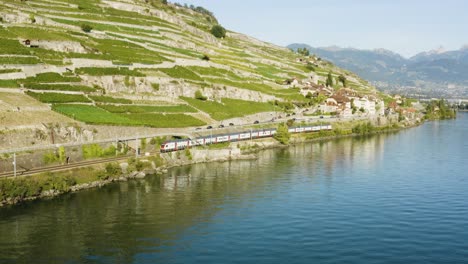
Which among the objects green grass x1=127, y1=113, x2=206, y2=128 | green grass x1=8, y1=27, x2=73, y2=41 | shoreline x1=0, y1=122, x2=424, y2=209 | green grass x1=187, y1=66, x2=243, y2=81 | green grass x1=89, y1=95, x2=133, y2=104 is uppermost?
green grass x1=8, y1=27, x2=73, y2=41

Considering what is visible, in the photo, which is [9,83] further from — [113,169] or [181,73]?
[181,73]

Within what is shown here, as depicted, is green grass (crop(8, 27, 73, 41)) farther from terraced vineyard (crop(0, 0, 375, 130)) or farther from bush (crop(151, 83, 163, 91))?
bush (crop(151, 83, 163, 91))

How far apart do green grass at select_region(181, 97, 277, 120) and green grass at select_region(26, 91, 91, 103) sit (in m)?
32.9

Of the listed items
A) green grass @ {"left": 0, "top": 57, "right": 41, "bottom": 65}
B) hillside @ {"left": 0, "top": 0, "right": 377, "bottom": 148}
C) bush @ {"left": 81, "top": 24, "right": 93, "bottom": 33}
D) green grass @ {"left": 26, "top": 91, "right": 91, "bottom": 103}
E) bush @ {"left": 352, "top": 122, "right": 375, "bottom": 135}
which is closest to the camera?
green grass @ {"left": 26, "top": 91, "right": 91, "bottom": 103}

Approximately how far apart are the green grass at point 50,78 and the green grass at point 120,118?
9.74 meters

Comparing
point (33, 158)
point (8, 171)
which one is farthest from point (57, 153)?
point (8, 171)

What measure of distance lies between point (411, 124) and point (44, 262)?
564 ft

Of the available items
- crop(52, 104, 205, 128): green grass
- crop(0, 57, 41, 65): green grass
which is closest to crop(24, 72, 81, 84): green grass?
crop(0, 57, 41, 65): green grass

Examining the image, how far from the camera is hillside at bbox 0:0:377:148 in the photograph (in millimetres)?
87688

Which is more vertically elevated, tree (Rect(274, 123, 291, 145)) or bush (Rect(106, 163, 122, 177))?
tree (Rect(274, 123, 291, 145))

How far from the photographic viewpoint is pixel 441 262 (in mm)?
43969

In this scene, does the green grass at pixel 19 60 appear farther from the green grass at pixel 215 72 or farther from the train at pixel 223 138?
the green grass at pixel 215 72

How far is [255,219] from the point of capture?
185 ft

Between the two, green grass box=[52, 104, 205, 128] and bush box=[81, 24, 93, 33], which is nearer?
green grass box=[52, 104, 205, 128]
